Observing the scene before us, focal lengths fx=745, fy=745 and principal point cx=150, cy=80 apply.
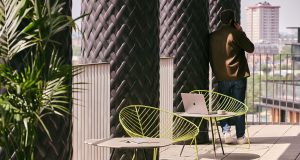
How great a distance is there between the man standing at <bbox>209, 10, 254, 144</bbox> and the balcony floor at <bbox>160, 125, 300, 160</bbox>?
314mm

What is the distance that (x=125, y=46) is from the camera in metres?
6.39

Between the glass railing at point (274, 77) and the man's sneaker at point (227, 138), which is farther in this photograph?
the glass railing at point (274, 77)

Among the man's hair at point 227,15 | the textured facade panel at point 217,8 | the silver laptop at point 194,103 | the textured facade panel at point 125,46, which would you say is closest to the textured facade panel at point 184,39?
the man's hair at point 227,15

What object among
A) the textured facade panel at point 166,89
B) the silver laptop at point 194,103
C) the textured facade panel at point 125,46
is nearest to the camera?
the textured facade panel at point 125,46

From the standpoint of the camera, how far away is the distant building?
442 feet

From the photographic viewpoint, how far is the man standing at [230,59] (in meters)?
8.37

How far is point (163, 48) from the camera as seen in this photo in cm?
866

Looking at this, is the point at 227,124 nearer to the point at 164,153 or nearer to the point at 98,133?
the point at 164,153

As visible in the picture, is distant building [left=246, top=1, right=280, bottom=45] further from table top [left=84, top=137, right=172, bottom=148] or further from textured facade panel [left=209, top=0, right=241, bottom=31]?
table top [left=84, top=137, right=172, bottom=148]

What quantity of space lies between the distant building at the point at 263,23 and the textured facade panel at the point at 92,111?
410ft

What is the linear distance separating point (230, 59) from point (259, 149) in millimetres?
1070

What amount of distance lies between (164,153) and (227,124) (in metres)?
0.99

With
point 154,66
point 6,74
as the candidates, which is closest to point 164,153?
point 154,66

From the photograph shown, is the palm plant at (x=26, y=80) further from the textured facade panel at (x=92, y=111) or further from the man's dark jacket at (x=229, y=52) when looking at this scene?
the man's dark jacket at (x=229, y=52)
